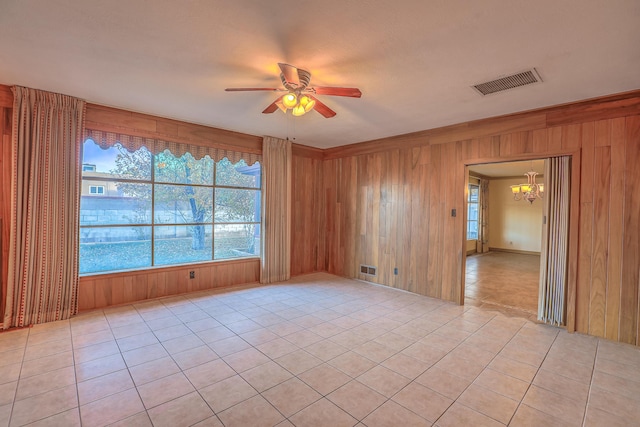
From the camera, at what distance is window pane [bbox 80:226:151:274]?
12.6ft

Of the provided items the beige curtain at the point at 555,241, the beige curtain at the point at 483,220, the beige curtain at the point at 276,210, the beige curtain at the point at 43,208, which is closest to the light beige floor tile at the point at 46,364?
the beige curtain at the point at 43,208

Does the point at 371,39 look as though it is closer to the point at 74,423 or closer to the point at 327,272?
the point at 74,423

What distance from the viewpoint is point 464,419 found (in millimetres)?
1941

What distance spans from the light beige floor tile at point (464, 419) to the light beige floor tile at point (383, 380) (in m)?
0.38

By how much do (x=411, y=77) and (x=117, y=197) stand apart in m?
4.13

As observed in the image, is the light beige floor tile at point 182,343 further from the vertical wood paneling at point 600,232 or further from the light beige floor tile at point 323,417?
the vertical wood paneling at point 600,232

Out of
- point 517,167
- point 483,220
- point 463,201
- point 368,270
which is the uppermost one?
point 517,167

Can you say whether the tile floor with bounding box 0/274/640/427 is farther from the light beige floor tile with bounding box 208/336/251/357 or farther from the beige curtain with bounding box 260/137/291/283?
the beige curtain with bounding box 260/137/291/283

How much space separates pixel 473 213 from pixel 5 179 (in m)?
10.8

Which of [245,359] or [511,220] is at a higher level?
[511,220]

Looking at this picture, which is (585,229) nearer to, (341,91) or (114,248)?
(341,91)

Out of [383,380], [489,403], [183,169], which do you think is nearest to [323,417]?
[383,380]

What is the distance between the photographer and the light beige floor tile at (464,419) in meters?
1.90

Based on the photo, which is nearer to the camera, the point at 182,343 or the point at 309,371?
the point at 309,371
